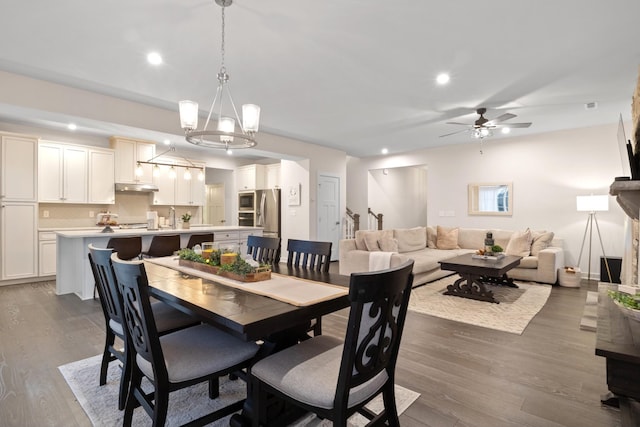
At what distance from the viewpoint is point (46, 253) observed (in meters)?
5.43

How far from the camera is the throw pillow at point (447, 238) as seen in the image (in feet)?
21.1

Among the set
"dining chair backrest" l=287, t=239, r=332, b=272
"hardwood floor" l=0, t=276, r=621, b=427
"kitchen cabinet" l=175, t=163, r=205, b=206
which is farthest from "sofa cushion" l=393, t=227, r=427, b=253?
"kitchen cabinet" l=175, t=163, r=205, b=206

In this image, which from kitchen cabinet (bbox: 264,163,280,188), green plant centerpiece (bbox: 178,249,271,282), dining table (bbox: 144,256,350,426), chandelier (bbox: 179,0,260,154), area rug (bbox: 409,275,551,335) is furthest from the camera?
kitchen cabinet (bbox: 264,163,280,188)

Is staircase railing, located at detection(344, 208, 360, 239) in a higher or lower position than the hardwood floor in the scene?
higher

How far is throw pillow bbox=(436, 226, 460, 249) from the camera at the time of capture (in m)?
6.43

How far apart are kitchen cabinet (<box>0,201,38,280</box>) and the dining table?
4.68 metres

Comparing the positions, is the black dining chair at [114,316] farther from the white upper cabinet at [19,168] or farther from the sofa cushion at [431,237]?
the sofa cushion at [431,237]

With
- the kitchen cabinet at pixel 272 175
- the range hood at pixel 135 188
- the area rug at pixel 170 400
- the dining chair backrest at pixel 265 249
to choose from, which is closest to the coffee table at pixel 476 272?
the area rug at pixel 170 400

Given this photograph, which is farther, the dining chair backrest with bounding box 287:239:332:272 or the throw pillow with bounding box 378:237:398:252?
the throw pillow with bounding box 378:237:398:252

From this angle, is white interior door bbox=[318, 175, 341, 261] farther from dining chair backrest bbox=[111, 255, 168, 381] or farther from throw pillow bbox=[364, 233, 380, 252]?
dining chair backrest bbox=[111, 255, 168, 381]

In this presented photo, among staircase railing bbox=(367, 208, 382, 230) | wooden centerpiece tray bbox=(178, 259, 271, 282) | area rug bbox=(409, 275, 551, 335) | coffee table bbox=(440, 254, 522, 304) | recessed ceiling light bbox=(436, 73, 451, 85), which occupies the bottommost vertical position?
area rug bbox=(409, 275, 551, 335)

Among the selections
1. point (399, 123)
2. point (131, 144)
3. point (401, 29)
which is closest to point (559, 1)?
point (401, 29)

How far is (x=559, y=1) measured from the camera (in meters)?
2.23

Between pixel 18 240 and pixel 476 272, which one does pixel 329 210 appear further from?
pixel 18 240
